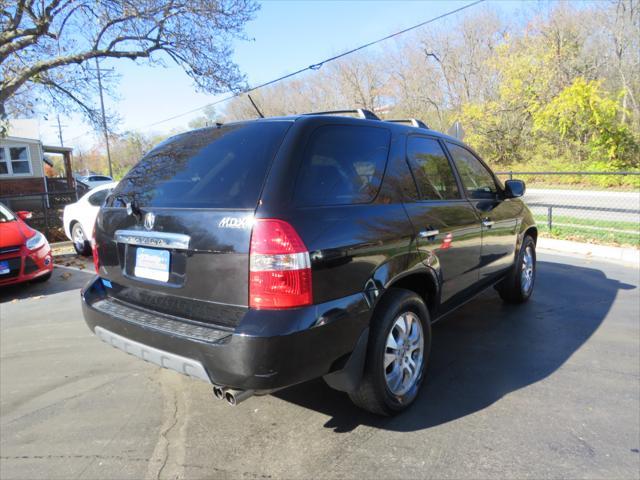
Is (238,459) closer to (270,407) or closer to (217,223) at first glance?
(270,407)

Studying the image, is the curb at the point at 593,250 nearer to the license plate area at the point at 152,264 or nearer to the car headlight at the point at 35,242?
the license plate area at the point at 152,264

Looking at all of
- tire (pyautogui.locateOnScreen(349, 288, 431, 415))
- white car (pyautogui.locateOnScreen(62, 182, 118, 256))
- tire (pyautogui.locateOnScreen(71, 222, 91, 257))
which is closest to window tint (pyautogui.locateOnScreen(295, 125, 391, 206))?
tire (pyautogui.locateOnScreen(349, 288, 431, 415))

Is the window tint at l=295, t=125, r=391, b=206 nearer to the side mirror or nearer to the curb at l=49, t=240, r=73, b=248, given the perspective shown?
the side mirror

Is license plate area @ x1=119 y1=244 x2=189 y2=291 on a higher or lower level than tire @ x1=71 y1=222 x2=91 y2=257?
higher

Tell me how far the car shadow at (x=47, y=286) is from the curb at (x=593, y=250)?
846cm

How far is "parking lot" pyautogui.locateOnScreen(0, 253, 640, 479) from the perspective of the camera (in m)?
2.43

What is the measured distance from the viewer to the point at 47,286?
22.0 ft

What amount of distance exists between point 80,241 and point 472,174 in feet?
27.0

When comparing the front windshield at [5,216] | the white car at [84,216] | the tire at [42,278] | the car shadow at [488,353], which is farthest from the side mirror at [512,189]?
the white car at [84,216]

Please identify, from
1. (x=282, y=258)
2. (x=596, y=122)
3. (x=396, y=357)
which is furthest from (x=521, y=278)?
(x=596, y=122)

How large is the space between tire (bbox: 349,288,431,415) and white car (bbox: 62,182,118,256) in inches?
307

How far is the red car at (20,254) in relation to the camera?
5996mm

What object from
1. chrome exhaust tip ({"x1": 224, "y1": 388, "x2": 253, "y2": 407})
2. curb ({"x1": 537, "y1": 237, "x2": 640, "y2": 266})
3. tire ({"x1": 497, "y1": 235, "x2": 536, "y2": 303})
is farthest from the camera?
curb ({"x1": 537, "y1": 237, "x2": 640, "y2": 266})

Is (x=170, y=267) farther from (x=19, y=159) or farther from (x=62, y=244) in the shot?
(x=19, y=159)
